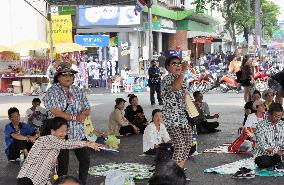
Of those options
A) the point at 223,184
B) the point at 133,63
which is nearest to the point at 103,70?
the point at 133,63

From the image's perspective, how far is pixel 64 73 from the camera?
24.0ft

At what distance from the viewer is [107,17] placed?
3347cm

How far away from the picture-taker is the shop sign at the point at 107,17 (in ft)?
109

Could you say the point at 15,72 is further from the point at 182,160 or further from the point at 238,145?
the point at 182,160

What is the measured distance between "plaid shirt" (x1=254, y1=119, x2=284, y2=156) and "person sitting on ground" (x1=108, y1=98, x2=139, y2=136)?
5181 millimetres

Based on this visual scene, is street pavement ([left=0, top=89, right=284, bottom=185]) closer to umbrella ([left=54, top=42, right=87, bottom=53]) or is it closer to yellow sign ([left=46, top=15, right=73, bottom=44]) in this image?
umbrella ([left=54, top=42, right=87, bottom=53])

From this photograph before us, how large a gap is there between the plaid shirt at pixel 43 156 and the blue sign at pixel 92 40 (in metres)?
24.6

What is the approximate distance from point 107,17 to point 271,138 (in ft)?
81.4

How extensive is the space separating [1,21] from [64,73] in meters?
26.8

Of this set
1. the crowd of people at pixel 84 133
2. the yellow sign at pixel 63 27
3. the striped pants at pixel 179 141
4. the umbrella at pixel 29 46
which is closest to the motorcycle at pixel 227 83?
the yellow sign at pixel 63 27

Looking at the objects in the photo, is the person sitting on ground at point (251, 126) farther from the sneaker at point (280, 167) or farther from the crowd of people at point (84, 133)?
the sneaker at point (280, 167)

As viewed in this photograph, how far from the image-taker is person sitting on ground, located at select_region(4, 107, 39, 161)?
1045 cm

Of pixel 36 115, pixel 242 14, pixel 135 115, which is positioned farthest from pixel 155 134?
pixel 242 14

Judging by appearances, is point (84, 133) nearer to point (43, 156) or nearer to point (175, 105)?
point (43, 156)
